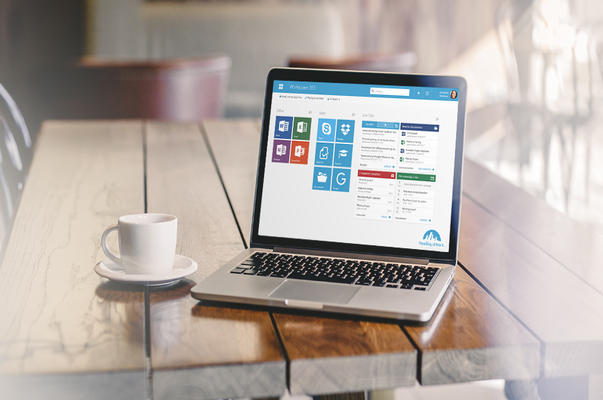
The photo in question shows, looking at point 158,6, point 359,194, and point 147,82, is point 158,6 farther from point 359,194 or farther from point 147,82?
point 359,194

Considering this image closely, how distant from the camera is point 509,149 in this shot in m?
4.40

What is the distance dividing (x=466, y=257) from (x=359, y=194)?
190 mm

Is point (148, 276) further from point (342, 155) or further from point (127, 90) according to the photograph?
point (127, 90)

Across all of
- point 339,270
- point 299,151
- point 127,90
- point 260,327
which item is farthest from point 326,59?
point 260,327

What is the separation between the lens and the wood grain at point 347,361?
590 mm

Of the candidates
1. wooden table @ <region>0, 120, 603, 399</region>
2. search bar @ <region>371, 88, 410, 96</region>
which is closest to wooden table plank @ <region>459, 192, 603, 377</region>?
wooden table @ <region>0, 120, 603, 399</region>

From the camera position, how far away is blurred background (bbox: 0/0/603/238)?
273cm

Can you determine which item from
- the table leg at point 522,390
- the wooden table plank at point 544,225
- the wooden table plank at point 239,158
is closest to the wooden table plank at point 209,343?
the wooden table plank at point 239,158

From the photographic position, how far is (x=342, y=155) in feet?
2.79

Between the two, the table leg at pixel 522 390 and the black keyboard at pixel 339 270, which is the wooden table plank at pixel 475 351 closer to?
the black keyboard at pixel 339 270

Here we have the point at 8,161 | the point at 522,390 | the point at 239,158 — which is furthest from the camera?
the point at 8,161

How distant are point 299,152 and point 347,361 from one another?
354mm

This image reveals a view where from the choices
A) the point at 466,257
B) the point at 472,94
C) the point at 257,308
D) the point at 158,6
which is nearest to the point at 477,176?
the point at 466,257

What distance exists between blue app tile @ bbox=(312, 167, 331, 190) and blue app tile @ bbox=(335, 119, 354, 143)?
5cm
